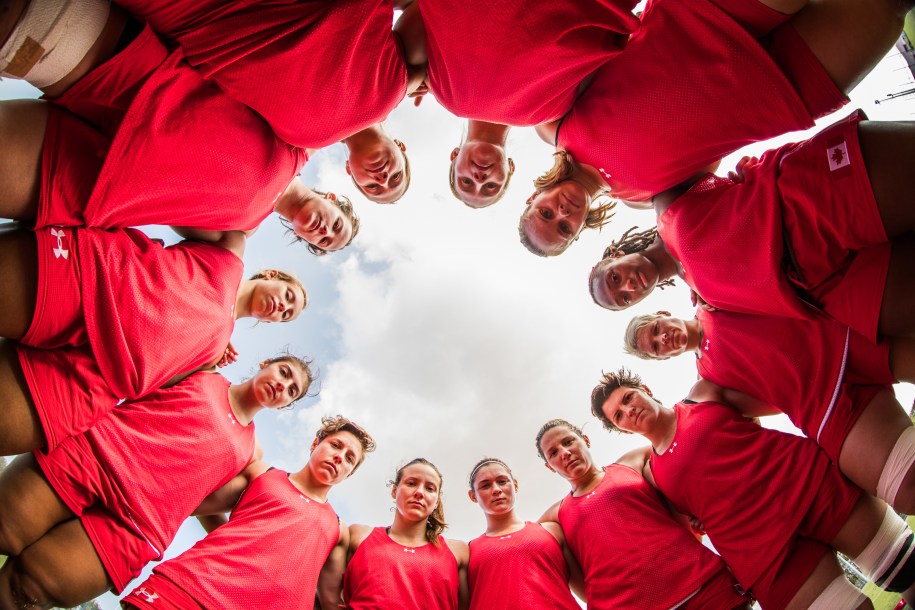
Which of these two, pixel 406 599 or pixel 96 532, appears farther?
pixel 406 599

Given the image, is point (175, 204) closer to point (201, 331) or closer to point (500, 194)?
point (201, 331)

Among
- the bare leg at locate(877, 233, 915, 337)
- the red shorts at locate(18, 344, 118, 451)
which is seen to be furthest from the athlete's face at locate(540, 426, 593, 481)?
the red shorts at locate(18, 344, 118, 451)

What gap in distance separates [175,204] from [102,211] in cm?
31

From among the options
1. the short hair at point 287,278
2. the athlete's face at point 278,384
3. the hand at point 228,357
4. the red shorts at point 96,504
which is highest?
the short hair at point 287,278

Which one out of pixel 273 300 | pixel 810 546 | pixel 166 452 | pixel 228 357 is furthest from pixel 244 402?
pixel 810 546

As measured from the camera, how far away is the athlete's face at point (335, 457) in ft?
13.4

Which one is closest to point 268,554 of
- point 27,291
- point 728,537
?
point 27,291

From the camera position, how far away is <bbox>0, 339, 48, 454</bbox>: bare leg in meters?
2.14

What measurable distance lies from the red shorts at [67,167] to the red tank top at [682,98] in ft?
8.07

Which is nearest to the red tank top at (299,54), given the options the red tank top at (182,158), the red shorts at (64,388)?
the red tank top at (182,158)

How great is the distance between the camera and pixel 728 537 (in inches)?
118

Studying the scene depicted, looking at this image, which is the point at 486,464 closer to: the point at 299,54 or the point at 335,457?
the point at 335,457

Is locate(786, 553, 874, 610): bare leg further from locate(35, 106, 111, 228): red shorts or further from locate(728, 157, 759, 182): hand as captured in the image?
locate(35, 106, 111, 228): red shorts

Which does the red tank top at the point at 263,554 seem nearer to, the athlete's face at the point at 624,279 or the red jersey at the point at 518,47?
the athlete's face at the point at 624,279
